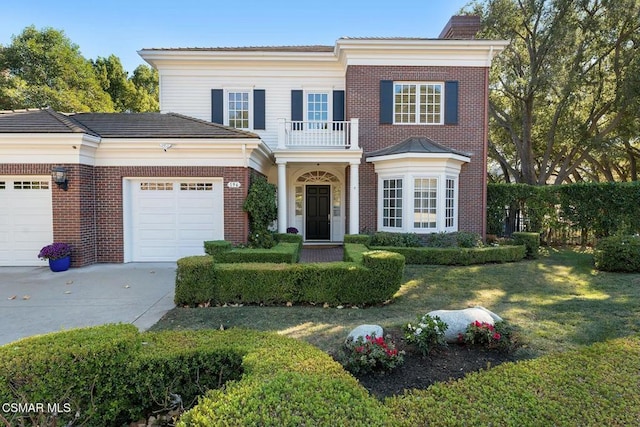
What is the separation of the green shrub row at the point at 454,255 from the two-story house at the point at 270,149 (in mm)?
1500

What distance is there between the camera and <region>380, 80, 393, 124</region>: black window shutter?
12812mm

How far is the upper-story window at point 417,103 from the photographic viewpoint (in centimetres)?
1291

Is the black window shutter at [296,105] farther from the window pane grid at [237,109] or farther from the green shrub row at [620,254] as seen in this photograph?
the green shrub row at [620,254]

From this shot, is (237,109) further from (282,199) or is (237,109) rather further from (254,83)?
(282,199)

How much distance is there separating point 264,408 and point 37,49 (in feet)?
98.0

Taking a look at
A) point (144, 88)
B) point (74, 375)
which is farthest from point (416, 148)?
point (144, 88)

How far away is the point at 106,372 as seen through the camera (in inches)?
117

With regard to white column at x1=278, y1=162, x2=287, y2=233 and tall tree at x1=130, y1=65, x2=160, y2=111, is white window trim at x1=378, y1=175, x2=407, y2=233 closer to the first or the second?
white column at x1=278, y1=162, x2=287, y2=233

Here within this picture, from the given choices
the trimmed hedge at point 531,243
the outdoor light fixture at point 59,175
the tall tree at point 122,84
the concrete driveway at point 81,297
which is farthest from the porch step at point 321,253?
the tall tree at point 122,84

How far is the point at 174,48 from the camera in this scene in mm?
13492

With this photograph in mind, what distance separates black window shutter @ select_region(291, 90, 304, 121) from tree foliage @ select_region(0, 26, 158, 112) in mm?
16612

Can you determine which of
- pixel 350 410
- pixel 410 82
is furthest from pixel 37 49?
pixel 350 410

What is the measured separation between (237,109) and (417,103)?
6819mm

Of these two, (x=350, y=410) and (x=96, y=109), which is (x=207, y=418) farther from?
(x=96, y=109)
